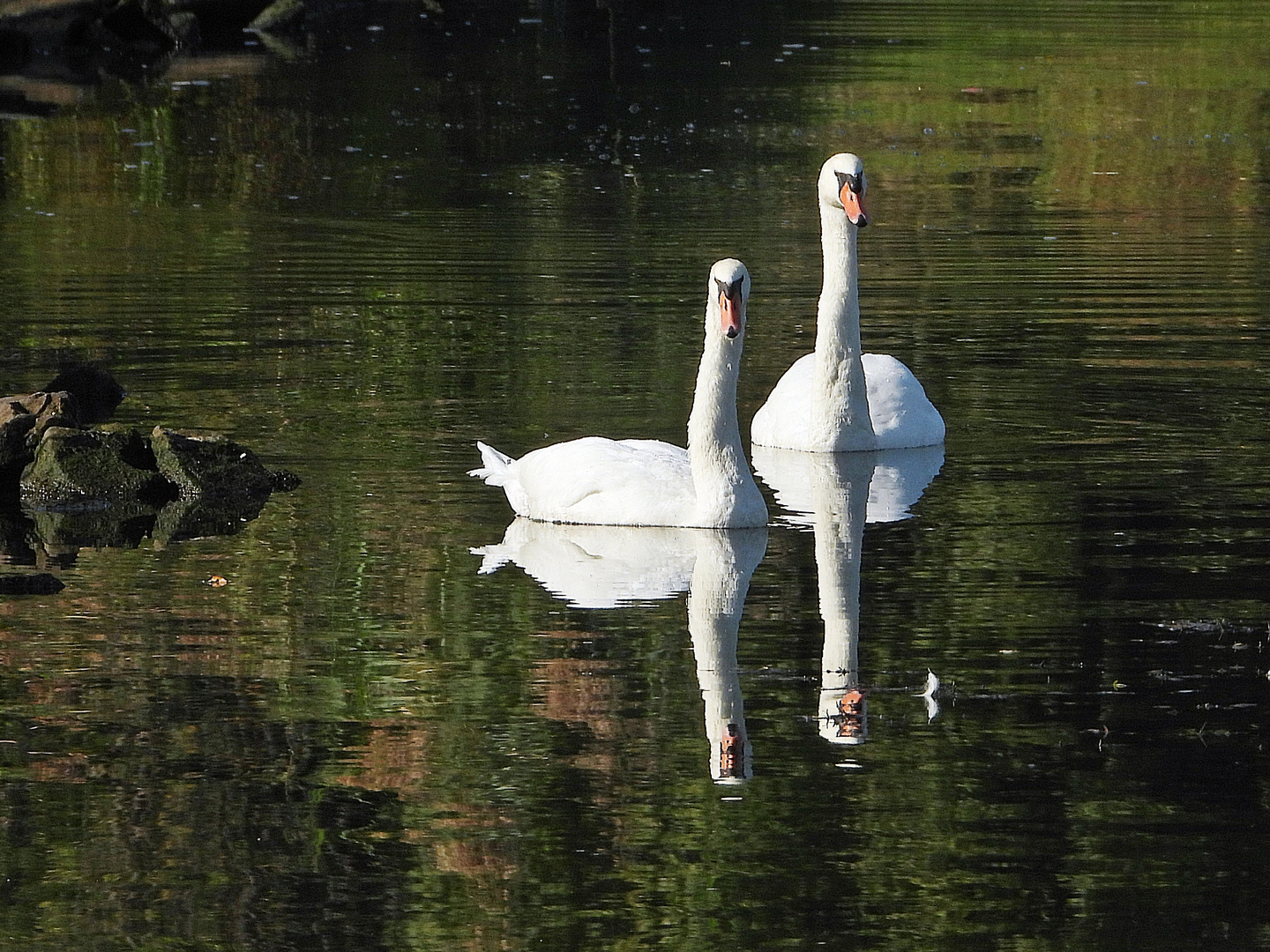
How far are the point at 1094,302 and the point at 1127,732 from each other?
37.2 ft

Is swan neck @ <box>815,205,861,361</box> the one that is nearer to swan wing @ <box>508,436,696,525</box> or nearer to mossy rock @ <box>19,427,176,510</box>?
swan wing @ <box>508,436,696,525</box>

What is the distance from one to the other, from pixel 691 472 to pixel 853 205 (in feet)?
8.92

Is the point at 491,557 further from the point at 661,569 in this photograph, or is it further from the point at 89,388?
the point at 89,388

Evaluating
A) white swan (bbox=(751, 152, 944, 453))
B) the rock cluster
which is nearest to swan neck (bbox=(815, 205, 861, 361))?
white swan (bbox=(751, 152, 944, 453))

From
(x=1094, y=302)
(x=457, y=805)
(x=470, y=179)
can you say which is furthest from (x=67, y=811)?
(x=470, y=179)

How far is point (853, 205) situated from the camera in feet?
44.4

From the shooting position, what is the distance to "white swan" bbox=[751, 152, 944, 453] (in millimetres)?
13578

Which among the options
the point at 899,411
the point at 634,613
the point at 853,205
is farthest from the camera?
the point at 899,411

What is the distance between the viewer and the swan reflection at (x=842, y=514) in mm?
8555

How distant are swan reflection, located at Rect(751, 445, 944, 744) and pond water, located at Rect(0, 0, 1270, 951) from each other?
40 mm

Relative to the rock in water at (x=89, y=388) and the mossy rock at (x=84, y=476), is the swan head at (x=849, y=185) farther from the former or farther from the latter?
the rock in water at (x=89, y=388)

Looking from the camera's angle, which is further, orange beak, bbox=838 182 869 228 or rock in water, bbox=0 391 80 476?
orange beak, bbox=838 182 869 228

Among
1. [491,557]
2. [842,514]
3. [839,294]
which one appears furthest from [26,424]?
[839,294]

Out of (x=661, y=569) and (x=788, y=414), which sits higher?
(x=788, y=414)
